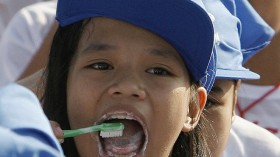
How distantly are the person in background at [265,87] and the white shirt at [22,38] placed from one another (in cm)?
77

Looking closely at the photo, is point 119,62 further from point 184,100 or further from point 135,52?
point 184,100

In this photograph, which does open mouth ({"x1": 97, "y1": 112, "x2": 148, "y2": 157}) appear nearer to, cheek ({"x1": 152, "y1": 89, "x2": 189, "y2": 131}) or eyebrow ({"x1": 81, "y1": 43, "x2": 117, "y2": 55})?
cheek ({"x1": 152, "y1": 89, "x2": 189, "y2": 131})

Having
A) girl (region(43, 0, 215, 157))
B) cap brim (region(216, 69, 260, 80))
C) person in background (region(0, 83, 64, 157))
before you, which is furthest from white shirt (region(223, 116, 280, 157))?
person in background (region(0, 83, 64, 157))

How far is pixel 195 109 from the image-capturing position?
1900 mm

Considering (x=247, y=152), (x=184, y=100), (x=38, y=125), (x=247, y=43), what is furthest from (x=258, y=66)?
(x=38, y=125)

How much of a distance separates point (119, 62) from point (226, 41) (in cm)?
43

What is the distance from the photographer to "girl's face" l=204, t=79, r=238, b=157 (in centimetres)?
213

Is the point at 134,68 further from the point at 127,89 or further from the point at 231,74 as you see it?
the point at 231,74

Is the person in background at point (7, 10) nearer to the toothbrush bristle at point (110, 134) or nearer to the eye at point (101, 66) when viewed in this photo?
the eye at point (101, 66)

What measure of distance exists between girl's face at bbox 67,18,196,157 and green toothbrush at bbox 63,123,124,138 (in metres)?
0.02

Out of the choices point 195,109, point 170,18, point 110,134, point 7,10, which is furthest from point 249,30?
point 7,10

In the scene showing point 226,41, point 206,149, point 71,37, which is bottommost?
point 206,149

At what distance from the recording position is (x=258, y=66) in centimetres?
315

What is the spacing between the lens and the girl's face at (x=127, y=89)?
1636 mm
